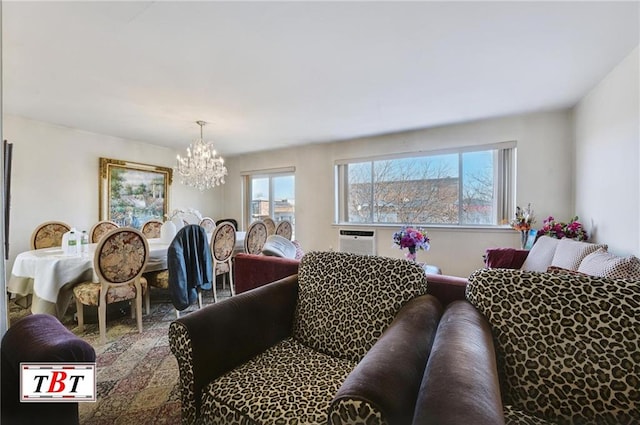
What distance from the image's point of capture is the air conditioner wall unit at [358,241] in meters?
4.61

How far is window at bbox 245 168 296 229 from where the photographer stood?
5645 mm

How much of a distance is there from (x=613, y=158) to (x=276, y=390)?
317 cm

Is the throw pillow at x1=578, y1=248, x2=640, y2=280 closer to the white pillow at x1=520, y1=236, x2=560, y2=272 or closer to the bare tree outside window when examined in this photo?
the white pillow at x1=520, y1=236, x2=560, y2=272

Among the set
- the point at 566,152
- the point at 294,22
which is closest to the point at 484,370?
the point at 294,22

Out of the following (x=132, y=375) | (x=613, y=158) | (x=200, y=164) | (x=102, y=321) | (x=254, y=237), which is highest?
(x=200, y=164)

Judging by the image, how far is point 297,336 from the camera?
1.48 meters

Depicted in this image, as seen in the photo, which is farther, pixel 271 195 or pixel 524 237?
pixel 271 195

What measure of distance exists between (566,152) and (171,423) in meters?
4.57

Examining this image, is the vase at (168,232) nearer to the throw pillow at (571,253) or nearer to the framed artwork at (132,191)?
the framed artwork at (132,191)

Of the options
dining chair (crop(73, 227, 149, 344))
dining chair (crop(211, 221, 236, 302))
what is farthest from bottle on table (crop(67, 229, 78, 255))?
dining chair (crop(211, 221, 236, 302))

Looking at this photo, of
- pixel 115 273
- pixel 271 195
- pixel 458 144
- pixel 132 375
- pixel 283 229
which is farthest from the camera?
pixel 271 195

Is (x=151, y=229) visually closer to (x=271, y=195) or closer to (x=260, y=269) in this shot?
(x=271, y=195)

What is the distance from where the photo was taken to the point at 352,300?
137 cm

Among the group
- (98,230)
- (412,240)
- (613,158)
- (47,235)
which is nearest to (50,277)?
(47,235)
